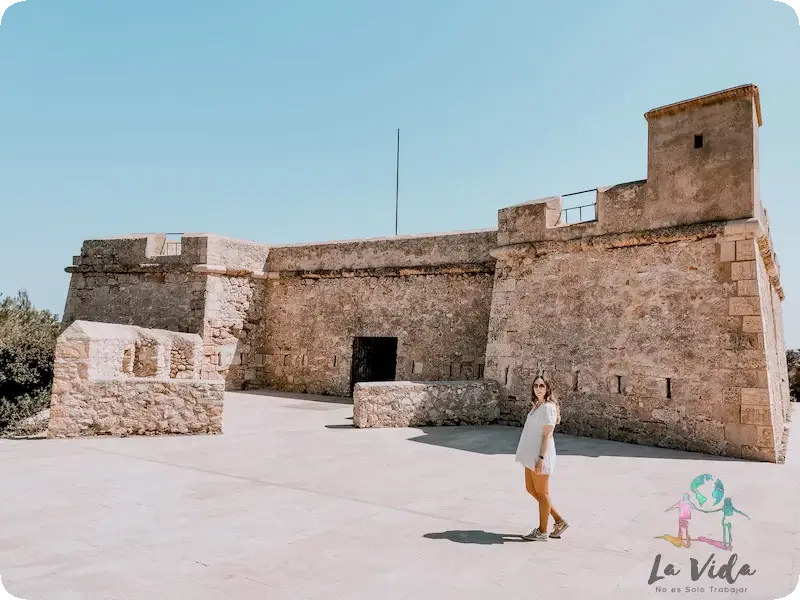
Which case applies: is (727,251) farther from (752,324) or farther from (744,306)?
(752,324)

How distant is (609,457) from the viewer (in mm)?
7406

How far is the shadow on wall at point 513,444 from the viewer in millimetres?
7595

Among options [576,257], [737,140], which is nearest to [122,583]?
[576,257]

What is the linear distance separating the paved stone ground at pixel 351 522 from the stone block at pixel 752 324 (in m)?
1.78

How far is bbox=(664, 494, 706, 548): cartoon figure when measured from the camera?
423cm

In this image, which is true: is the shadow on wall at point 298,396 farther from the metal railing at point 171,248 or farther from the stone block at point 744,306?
the stone block at point 744,306

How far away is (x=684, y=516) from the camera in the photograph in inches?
184

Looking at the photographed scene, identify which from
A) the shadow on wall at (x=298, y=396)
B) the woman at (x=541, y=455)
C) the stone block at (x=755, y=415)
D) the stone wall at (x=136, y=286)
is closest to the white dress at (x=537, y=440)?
the woman at (x=541, y=455)

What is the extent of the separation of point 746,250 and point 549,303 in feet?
10.5

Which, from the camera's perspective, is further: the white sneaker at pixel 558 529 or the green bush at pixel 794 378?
the green bush at pixel 794 378

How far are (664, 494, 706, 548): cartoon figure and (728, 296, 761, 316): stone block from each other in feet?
12.0

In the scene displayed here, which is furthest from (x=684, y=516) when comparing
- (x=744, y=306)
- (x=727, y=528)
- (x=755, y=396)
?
(x=744, y=306)

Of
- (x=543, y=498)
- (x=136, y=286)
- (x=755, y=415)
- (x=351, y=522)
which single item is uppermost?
(x=136, y=286)

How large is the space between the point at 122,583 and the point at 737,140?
9.09 meters
